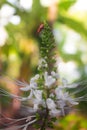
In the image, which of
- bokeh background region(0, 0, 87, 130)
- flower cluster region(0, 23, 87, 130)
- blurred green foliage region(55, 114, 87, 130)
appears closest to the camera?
flower cluster region(0, 23, 87, 130)

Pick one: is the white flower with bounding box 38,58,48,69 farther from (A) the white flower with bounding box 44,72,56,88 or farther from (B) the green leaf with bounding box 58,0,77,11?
(B) the green leaf with bounding box 58,0,77,11

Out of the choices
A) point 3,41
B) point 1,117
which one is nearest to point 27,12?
point 3,41

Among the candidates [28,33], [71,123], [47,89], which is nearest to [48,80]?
[47,89]

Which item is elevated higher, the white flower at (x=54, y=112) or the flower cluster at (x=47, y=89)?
the flower cluster at (x=47, y=89)

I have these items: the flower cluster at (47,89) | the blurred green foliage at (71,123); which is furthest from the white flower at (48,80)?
the blurred green foliage at (71,123)

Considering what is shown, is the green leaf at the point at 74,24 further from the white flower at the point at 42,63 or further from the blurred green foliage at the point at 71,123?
the white flower at the point at 42,63

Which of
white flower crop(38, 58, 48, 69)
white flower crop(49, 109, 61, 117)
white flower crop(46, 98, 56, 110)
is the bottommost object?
white flower crop(49, 109, 61, 117)

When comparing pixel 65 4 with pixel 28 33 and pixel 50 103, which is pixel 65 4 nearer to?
pixel 28 33

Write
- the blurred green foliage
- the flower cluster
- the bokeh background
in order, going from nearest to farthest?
the flower cluster < the blurred green foliage < the bokeh background

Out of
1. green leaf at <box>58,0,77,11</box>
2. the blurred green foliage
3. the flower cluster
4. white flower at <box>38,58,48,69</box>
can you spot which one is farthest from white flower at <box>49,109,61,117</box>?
green leaf at <box>58,0,77,11</box>
